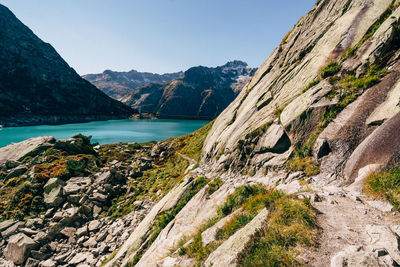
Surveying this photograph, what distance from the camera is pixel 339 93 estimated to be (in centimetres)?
1104

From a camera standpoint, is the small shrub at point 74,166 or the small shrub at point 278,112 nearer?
the small shrub at point 278,112

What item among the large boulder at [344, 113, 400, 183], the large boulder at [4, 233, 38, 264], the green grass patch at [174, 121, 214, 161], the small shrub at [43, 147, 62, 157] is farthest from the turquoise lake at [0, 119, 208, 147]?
the large boulder at [344, 113, 400, 183]

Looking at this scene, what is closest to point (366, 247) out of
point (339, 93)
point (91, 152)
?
point (339, 93)

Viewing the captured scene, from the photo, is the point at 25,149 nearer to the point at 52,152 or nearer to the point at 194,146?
the point at 52,152

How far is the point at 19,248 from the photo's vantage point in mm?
14430

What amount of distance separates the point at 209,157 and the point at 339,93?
1429cm

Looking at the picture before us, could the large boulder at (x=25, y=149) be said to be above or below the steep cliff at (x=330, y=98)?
below

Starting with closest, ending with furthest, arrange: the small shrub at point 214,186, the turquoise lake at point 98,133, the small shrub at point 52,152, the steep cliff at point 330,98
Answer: the steep cliff at point 330,98, the small shrub at point 214,186, the small shrub at point 52,152, the turquoise lake at point 98,133

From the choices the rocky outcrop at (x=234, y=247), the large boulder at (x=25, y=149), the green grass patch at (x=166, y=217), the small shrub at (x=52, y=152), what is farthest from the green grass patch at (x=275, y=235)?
the large boulder at (x=25, y=149)

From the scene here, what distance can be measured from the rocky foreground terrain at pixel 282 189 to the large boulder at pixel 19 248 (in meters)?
0.11

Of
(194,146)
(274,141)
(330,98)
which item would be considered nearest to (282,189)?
(274,141)

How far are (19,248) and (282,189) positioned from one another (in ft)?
70.9

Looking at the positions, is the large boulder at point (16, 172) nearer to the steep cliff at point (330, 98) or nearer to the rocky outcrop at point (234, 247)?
the steep cliff at point (330, 98)

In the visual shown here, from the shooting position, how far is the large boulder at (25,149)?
34750 mm
